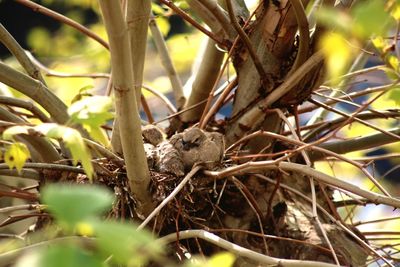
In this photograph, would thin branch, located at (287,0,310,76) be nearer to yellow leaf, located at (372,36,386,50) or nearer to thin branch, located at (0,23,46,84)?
yellow leaf, located at (372,36,386,50)

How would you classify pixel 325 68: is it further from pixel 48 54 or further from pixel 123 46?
pixel 48 54

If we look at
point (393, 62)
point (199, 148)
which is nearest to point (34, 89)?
point (199, 148)

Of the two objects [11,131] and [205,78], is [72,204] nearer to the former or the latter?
[11,131]

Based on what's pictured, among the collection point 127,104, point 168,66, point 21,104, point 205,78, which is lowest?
point 127,104

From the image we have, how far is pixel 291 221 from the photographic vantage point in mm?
1116

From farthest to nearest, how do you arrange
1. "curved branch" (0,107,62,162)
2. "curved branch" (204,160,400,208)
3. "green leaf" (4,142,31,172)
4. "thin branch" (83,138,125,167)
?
"curved branch" (0,107,62,162) < "thin branch" (83,138,125,167) < "curved branch" (204,160,400,208) < "green leaf" (4,142,31,172)

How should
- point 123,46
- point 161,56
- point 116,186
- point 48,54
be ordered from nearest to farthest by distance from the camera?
point 123,46
point 116,186
point 161,56
point 48,54

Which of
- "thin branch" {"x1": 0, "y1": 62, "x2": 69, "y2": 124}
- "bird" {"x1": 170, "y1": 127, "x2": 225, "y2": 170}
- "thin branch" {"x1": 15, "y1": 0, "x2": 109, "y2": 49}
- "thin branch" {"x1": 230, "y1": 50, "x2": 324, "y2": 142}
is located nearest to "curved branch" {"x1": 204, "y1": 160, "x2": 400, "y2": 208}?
"bird" {"x1": 170, "y1": 127, "x2": 225, "y2": 170}

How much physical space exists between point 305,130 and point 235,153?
0.29 metres

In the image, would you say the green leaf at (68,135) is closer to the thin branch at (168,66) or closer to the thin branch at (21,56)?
the thin branch at (21,56)

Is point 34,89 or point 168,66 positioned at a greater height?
point 168,66

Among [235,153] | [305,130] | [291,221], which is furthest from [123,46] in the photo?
[305,130]

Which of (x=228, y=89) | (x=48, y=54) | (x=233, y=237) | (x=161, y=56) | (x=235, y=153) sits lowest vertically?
(x=233, y=237)

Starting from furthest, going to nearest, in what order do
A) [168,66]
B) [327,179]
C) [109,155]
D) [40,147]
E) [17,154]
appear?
[168,66] < [40,147] < [109,155] < [327,179] < [17,154]
